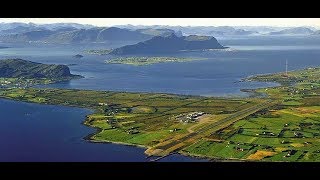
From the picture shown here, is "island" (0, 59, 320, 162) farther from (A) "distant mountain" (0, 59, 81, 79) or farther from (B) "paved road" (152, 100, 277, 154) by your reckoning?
(A) "distant mountain" (0, 59, 81, 79)

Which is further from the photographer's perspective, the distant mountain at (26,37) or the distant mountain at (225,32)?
the distant mountain at (225,32)

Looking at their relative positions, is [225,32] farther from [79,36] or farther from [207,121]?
[207,121]

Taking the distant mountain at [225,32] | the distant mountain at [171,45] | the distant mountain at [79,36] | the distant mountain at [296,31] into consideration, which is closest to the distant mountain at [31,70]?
the distant mountain at [171,45]

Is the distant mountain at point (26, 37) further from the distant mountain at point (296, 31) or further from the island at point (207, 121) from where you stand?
the distant mountain at point (296, 31)

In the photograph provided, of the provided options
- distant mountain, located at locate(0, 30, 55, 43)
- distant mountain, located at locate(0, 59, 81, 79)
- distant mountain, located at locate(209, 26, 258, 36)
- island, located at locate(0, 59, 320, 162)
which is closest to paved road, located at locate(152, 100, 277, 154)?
island, located at locate(0, 59, 320, 162)
